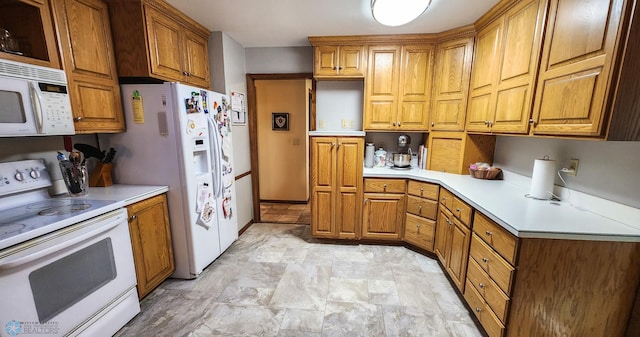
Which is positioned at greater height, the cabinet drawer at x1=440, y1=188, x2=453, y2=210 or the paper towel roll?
the paper towel roll

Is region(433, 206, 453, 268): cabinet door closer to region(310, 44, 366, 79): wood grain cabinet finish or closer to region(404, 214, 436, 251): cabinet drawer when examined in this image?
region(404, 214, 436, 251): cabinet drawer

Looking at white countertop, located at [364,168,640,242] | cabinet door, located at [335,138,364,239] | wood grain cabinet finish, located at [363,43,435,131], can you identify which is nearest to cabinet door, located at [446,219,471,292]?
white countertop, located at [364,168,640,242]

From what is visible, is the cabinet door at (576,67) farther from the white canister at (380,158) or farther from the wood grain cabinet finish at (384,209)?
the white canister at (380,158)

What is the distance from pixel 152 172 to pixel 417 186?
243 centimetres

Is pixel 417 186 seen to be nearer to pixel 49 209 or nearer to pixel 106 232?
pixel 106 232

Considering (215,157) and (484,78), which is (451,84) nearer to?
(484,78)

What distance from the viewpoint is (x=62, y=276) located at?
4.20 feet

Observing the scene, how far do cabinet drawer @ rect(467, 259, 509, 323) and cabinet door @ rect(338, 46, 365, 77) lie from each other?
208cm

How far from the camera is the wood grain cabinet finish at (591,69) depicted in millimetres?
1082

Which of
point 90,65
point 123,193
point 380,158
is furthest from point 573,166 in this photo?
point 90,65

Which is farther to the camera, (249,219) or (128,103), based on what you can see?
(249,219)

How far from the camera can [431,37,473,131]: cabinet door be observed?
2357mm

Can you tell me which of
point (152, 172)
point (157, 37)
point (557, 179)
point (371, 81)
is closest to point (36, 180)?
point (152, 172)

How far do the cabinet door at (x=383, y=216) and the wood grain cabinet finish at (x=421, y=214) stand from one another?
0.09 m
